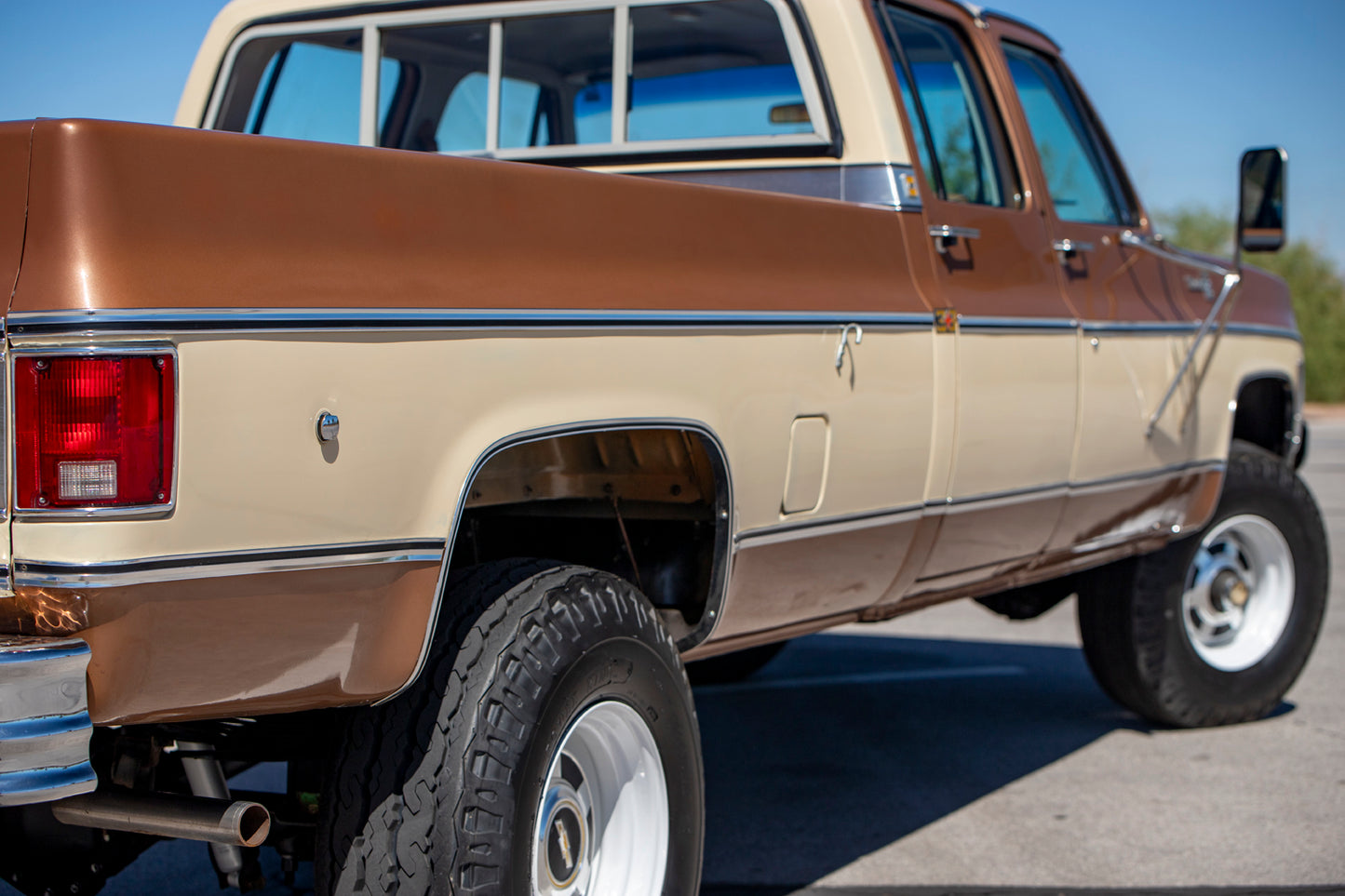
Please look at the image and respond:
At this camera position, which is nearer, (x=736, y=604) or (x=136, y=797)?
(x=136, y=797)

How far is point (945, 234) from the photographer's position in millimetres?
3588

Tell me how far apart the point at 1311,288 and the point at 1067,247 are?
33.2 meters

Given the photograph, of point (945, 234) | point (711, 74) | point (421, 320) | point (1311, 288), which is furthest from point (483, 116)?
point (1311, 288)

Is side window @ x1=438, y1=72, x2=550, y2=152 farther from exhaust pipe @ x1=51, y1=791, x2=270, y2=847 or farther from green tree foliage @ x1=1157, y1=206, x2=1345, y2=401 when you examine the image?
green tree foliage @ x1=1157, y1=206, x2=1345, y2=401

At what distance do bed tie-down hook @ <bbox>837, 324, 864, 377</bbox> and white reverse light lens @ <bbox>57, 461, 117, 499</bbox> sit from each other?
164 cm

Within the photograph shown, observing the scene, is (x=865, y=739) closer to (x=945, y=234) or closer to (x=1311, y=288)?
(x=945, y=234)

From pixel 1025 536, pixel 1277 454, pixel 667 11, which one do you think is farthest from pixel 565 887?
pixel 1277 454

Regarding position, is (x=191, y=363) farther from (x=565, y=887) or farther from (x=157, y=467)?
(x=565, y=887)

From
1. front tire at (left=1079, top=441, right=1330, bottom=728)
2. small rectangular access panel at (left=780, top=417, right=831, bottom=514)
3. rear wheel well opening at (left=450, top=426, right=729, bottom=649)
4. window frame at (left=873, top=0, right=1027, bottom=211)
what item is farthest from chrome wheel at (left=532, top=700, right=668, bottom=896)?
front tire at (left=1079, top=441, right=1330, bottom=728)

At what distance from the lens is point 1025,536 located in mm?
3928

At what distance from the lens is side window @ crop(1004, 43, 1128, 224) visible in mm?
4426

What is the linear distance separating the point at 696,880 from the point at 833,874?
0.87m

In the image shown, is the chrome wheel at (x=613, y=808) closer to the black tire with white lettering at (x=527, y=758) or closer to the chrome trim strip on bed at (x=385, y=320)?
the black tire with white lettering at (x=527, y=758)

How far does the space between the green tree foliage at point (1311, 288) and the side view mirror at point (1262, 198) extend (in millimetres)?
27046
